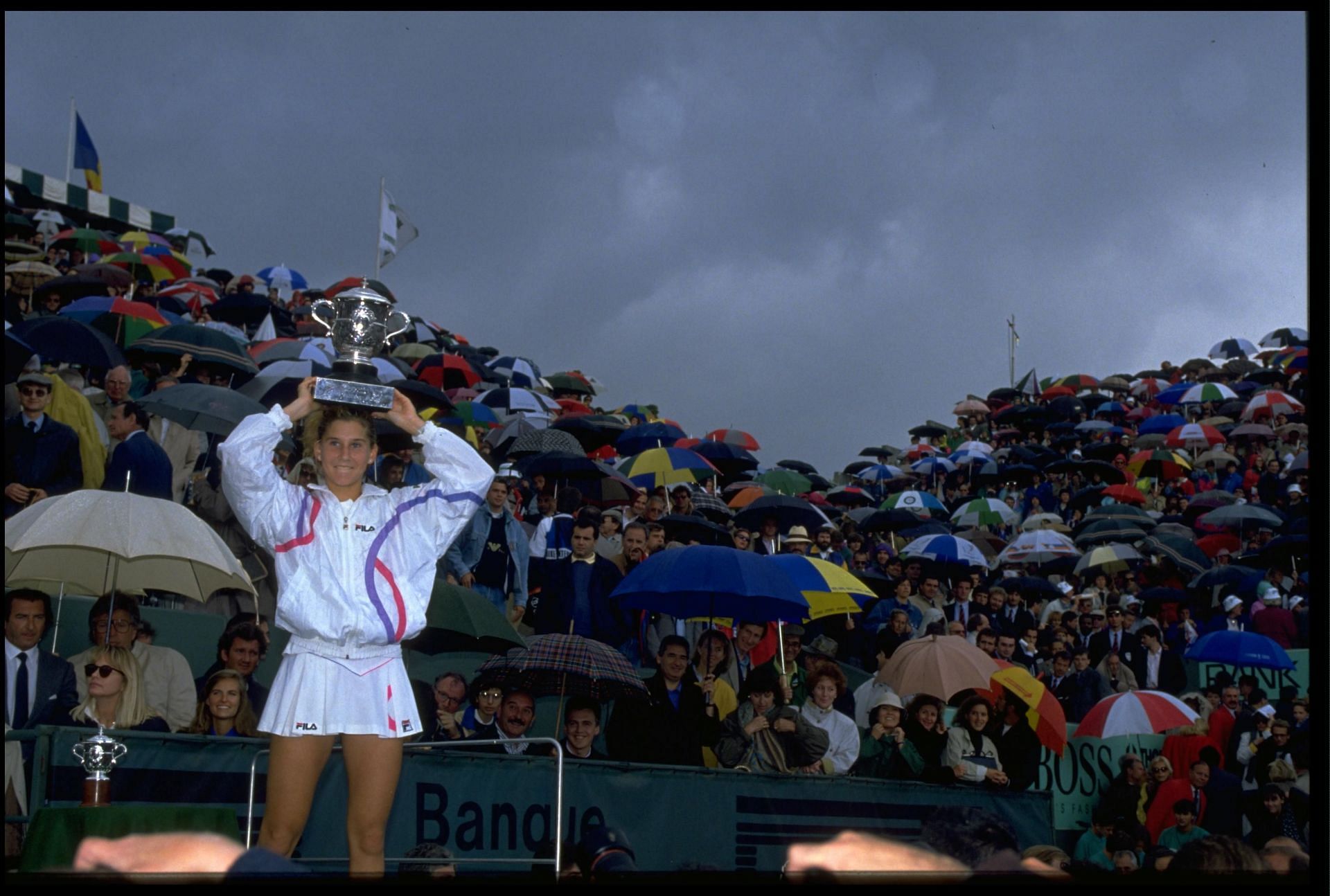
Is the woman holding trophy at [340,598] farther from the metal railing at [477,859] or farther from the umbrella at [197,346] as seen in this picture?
the umbrella at [197,346]

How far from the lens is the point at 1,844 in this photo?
3436 millimetres

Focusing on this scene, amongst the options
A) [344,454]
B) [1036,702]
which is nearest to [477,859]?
[344,454]

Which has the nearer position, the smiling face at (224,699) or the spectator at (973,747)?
the smiling face at (224,699)

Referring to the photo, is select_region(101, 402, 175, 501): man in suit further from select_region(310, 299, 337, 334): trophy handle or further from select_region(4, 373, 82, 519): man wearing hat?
select_region(310, 299, 337, 334): trophy handle

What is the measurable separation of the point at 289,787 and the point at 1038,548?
58.1ft

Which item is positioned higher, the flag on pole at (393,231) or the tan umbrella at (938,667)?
the flag on pole at (393,231)

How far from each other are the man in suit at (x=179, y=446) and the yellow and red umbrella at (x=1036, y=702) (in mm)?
6831

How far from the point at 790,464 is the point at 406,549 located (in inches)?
1008

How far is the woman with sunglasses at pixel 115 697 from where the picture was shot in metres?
7.57

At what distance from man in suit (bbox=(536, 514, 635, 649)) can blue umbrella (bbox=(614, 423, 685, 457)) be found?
27.3ft

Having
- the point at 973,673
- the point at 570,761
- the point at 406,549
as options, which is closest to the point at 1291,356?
the point at 973,673

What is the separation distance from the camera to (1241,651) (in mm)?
15828

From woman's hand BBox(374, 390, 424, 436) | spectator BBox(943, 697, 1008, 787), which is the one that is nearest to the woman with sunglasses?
woman's hand BBox(374, 390, 424, 436)

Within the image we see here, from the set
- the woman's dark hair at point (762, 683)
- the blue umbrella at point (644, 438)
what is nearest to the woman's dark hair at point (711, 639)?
the woman's dark hair at point (762, 683)
